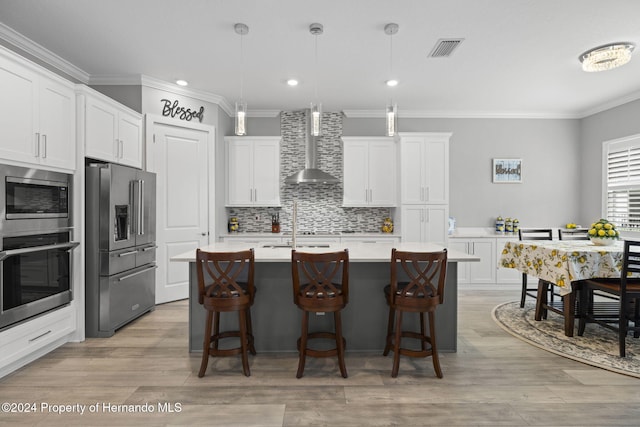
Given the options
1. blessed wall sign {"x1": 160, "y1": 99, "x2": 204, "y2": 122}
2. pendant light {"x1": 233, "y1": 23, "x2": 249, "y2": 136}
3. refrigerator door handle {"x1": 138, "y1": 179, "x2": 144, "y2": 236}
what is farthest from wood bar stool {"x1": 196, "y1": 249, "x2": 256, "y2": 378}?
blessed wall sign {"x1": 160, "y1": 99, "x2": 204, "y2": 122}

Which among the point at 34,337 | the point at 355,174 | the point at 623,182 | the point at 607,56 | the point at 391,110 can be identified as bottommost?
the point at 34,337

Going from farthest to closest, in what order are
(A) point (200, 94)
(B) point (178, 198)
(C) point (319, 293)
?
(A) point (200, 94)
(B) point (178, 198)
(C) point (319, 293)

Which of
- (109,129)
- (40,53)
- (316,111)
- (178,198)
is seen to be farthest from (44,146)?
(316,111)

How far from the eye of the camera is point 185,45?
3490 millimetres

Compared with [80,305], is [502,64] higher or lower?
higher

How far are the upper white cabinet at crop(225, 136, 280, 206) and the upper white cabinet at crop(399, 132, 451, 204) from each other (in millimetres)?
2025

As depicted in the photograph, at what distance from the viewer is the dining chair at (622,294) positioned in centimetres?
282

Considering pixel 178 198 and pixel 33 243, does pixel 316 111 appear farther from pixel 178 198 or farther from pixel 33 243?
pixel 178 198

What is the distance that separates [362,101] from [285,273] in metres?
3.31

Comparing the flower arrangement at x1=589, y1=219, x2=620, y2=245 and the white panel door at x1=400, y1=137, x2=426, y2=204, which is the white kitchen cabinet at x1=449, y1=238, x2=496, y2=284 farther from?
the flower arrangement at x1=589, y1=219, x2=620, y2=245

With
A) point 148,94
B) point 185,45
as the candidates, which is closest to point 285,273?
point 185,45

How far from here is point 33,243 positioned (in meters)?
2.71

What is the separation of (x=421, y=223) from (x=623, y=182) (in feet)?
9.94

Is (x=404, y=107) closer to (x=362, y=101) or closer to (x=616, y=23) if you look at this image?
(x=362, y=101)
